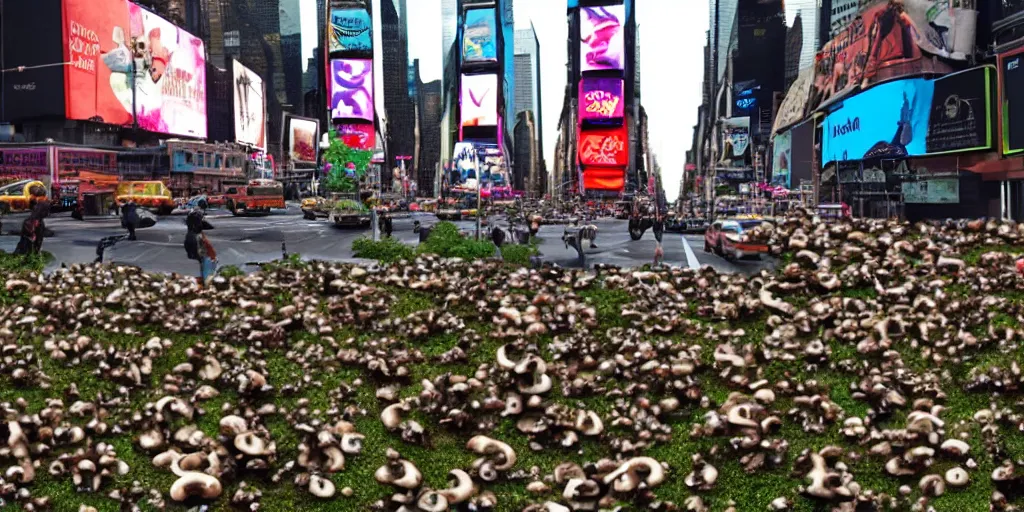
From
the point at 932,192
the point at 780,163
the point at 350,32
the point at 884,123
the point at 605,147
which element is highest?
the point at 350,32

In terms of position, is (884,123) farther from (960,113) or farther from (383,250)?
(383,250)

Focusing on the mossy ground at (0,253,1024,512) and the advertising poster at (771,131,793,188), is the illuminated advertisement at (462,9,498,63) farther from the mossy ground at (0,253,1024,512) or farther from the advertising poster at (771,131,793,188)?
the mossy ground at (0,253,1024,512)

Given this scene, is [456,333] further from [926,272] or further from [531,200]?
[926,272]

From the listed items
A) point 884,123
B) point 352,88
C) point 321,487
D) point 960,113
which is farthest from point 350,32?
point 960,113

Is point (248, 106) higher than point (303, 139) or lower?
higher

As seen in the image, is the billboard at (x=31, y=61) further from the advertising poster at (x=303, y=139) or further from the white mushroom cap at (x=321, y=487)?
the white mushroom cap at (x=321, y=487)

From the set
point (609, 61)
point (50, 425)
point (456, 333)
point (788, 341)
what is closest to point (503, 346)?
point (456, 333)

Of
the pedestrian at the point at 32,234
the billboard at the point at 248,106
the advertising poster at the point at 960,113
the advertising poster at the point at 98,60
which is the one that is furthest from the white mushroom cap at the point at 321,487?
the advertising poster at the point at 960,113
